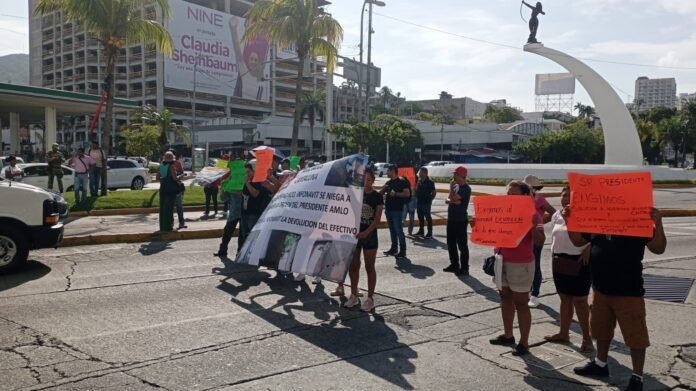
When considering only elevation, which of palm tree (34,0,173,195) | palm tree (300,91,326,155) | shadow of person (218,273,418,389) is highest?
palm tree (300,91,326,155)

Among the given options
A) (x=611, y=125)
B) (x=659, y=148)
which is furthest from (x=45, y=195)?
(x=659, y=148)

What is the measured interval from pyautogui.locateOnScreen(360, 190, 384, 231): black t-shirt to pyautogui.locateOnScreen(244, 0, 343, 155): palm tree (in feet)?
56.4

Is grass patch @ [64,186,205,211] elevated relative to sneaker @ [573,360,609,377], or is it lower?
elevated

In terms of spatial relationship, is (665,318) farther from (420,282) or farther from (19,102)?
(19,102)

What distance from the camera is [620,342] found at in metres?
6.11

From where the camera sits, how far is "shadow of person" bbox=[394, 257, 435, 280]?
30.9 ft

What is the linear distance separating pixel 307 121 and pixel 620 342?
89.9 meters

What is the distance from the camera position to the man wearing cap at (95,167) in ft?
62.9

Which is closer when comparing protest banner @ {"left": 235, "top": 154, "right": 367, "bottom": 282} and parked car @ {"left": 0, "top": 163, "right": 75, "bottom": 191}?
protest banner @ {"left": 235, "top": 154, "right": 367, "bottom": 282}

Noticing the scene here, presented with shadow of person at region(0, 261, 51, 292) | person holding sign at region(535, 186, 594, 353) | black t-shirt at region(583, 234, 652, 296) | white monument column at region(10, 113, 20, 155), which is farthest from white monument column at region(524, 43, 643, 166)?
black t-shirt at region(583, 234, 652, 296)

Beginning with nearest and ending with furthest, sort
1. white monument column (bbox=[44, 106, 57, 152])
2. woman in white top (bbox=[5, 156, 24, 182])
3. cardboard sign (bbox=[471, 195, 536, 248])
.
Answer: cardboard sign (bbox=[471, 195, 536, 248]) → woman in white top (bbox=[5, 156, 24, 182]) → white monument column (bbox=[44, 106, 57, 152])

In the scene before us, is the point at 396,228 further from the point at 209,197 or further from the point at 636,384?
the point at 209,197

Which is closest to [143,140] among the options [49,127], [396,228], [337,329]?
[49,127]

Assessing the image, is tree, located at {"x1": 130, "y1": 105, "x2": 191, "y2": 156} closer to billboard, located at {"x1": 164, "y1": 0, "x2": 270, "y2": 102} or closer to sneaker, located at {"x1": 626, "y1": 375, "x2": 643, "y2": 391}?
billboard, located at {"x1": 164, "y1": 0, "x2": 270, "y2": 102}
